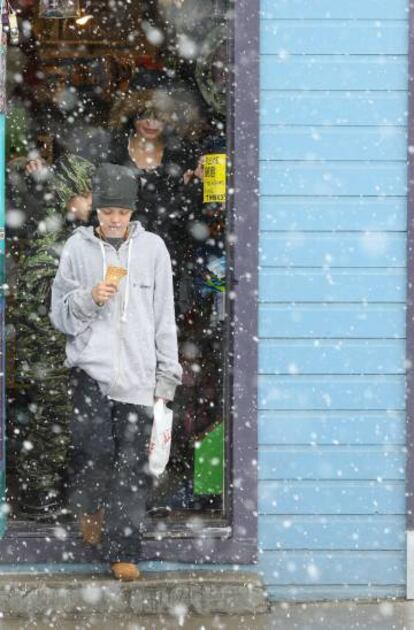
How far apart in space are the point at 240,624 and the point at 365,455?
101 centimetres

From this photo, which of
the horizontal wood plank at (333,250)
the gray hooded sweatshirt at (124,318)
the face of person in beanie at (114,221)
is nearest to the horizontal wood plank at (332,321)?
the horizontal wood plank at (333,250)

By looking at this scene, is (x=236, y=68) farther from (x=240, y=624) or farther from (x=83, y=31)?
(x=240, y=624)

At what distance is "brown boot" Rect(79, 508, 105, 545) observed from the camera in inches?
220

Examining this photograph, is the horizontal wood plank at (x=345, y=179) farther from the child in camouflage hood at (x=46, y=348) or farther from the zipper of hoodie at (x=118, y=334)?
the child in camouflage hood at (x=46, y=348)

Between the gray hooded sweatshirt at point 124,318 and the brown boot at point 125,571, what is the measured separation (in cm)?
76

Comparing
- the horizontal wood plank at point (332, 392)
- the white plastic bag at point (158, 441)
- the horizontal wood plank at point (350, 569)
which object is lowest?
the horizontal wood plank at point (350, 569)

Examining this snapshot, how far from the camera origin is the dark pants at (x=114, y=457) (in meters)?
5.40

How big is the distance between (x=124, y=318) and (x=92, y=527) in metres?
1.01

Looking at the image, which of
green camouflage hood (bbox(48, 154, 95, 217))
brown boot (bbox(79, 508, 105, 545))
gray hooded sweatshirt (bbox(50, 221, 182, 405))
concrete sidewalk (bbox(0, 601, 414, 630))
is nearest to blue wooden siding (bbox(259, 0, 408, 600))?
concrete sidewalk (bbox(0, 601, 414, 630))

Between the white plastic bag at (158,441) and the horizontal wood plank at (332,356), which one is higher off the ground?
the horizontal wood plank at (332,356)

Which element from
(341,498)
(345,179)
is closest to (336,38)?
(345,179)

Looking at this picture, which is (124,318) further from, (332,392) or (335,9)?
(335,9)

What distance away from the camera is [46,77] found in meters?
7.08

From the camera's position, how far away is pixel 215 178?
634 cm
